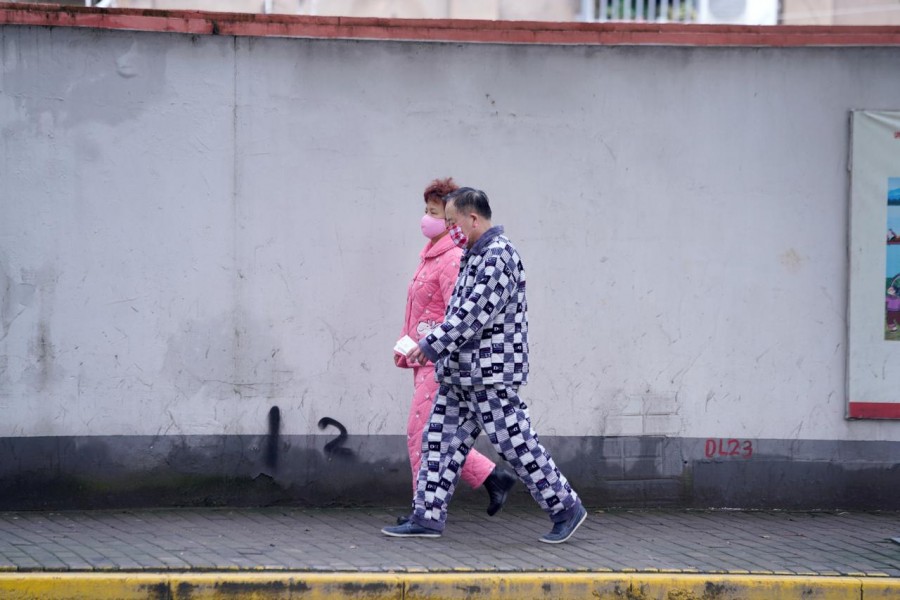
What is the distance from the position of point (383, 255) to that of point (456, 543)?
184 cm

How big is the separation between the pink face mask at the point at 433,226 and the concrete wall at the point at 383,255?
2.02 ft

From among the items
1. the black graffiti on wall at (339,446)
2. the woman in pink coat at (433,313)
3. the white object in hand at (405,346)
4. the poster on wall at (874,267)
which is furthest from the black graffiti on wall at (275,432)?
the poster on wall at (874,267)

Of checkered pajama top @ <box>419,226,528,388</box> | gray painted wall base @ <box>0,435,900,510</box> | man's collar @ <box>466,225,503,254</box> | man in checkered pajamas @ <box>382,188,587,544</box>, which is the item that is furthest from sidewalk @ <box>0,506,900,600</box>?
man's collar @ <box>466,225,503,254</box>

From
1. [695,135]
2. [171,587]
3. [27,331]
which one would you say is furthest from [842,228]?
[27,331]

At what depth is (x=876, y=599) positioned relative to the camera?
18.3 feet

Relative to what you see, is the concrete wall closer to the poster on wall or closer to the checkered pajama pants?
the poster on wall

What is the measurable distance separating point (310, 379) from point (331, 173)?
4.11 ft

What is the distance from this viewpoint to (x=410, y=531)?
20.7 ft

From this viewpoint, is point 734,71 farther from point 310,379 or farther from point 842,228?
point 310,379

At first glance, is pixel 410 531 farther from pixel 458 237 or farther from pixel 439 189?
pixel 439 189

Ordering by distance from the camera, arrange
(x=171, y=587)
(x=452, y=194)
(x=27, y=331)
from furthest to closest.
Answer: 1. (x=27, y=331)
2. (x=452, y=194)
3. (x=171, y=587)

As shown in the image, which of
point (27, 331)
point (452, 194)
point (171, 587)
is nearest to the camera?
point (171, 587)

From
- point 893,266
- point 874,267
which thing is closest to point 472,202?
point 874,267

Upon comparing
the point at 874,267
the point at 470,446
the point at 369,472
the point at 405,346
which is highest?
the point at 874,267
